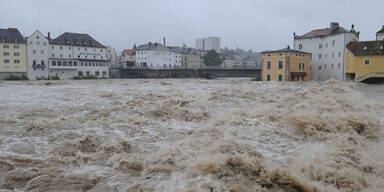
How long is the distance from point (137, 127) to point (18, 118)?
4407mm

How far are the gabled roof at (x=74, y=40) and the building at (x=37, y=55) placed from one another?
282 cm

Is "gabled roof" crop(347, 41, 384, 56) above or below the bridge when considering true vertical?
above

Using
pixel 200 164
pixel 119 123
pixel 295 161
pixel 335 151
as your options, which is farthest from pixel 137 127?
pixel 335 151

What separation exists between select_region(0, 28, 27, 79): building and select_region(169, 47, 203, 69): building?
45.1 meters

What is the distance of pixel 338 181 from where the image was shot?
5305 mm

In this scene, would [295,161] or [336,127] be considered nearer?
→ [295,161]

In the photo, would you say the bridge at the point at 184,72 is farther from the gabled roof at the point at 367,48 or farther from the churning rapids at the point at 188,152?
the churning rapids at the point at 188,152

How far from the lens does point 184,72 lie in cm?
5516

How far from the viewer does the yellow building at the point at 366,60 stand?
3173 cm

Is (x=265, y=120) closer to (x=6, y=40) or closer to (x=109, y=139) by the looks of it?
(x=109, y=139)

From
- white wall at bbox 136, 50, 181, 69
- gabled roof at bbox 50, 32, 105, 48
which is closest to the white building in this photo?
white wall at bbox 136, 50, 181, 69

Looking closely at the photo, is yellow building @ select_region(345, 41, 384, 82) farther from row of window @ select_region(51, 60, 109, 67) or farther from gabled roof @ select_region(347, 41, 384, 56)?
row of window @ select_region(51, 60, 109, 67)

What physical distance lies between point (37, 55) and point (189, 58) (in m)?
49.0

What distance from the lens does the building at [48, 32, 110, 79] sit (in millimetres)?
54125
